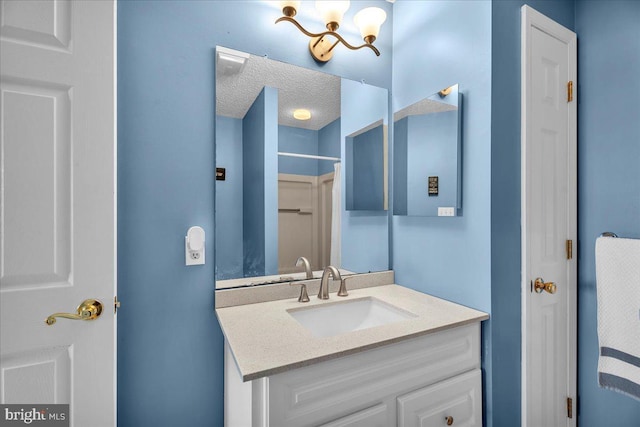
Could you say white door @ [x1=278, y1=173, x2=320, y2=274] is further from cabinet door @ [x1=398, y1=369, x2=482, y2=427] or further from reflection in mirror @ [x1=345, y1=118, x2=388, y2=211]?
cabinet door @ [x1=398, y1=369, x2=482, y2=427]

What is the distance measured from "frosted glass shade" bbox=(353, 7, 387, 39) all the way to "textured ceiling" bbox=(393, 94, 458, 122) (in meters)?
0.41

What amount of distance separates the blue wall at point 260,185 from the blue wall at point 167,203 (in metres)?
0.16

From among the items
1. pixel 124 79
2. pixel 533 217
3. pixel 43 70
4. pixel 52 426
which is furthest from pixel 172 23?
pixel 533 217

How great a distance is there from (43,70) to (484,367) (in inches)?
76.0

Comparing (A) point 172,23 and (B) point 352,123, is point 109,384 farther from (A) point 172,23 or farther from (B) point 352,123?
(B) point 352,123

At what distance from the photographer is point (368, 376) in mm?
1025

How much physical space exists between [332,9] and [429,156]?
83 cm

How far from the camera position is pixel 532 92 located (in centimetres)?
137

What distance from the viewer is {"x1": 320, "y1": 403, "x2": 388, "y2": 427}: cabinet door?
0.98 meters

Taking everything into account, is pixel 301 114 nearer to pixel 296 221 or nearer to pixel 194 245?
pixel 296 221

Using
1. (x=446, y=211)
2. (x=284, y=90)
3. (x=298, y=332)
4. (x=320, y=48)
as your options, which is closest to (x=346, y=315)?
(x=298, y=332)

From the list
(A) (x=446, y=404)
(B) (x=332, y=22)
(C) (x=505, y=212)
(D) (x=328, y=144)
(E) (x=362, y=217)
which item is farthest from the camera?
(E) (x=362, y=217)

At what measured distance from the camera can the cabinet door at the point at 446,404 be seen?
1098 mm

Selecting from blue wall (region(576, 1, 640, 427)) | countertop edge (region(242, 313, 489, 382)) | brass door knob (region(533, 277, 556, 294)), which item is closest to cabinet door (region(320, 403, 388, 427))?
countertop edge (region(242, 313, 489, 382))
